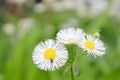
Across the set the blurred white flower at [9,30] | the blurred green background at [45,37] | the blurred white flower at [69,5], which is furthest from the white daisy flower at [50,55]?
the blurred white flower at [69,5]

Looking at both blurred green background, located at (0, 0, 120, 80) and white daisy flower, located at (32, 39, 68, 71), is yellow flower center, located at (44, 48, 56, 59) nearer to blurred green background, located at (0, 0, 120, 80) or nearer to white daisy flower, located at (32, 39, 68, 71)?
white daisy flower, located at (32, 39, 68, 71)

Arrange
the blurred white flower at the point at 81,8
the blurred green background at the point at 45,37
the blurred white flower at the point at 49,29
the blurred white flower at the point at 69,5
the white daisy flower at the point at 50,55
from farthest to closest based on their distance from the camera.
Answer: the blurred white flower at the point at 69,5
the blurred white flower at the point at 81,8
the blurred white flower at the point at 49,29
the blurred green background at the point at 45,37
the white daisy flower at the point at 50,55

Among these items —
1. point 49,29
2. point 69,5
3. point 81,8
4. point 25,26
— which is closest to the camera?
point 49,29

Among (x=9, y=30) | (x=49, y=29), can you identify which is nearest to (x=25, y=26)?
(x=9, y=30)

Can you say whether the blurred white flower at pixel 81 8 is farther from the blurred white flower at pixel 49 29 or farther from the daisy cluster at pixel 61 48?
the daisy cluster at pixel 61 48

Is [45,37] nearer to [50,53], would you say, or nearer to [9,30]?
[9,30]

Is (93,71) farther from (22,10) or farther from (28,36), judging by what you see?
(22,10)

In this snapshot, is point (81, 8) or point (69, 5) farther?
point (69, 5)

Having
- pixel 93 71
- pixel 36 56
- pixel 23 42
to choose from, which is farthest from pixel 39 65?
pixel 23 42
